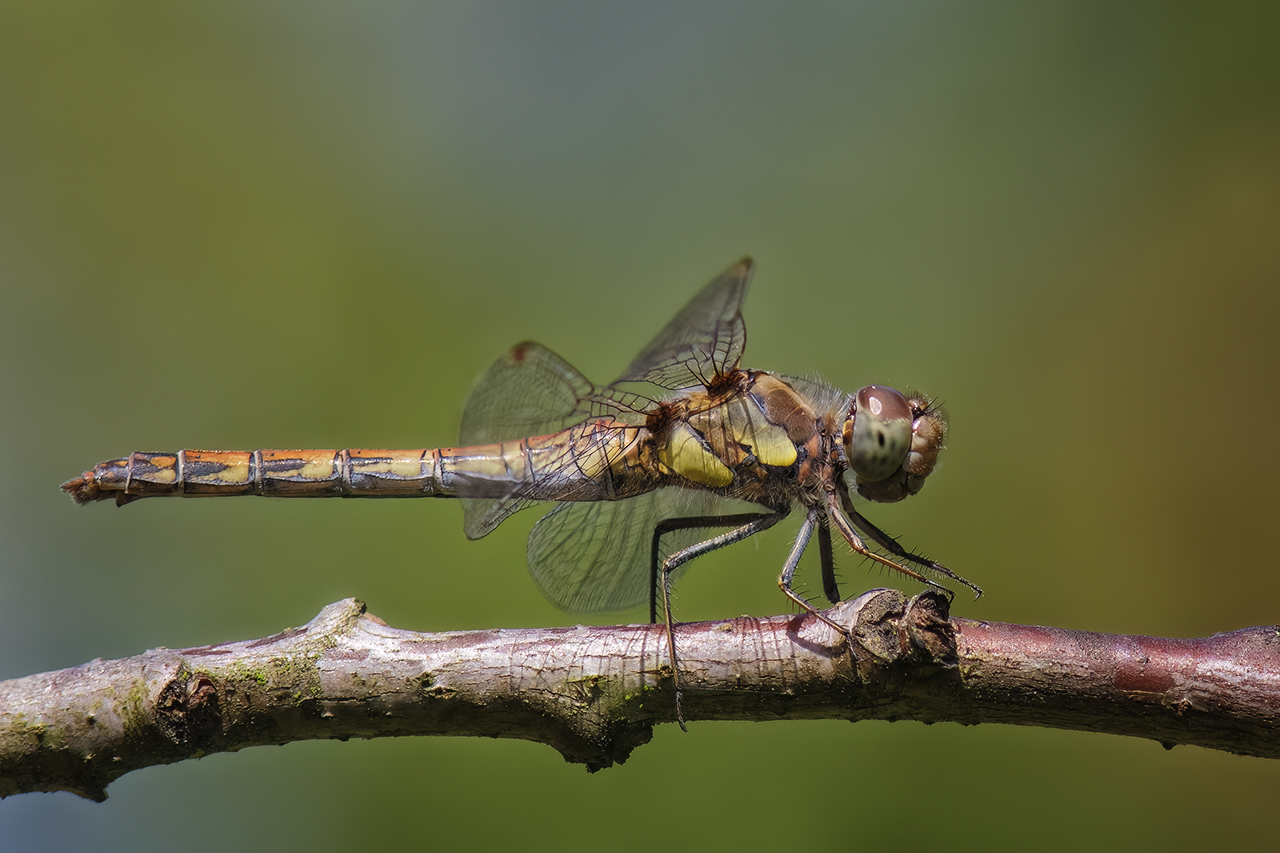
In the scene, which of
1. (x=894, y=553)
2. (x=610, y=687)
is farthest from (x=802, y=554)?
(x=610, y=687)

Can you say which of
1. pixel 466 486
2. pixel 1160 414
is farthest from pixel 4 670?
pixel 1160 414

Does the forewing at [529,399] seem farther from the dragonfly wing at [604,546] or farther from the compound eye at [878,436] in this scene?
the compound eye at [878,436]

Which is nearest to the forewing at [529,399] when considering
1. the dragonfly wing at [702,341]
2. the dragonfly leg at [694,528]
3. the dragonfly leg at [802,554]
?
the dragonfly wing at [702,341]

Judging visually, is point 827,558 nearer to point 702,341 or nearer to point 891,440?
point 891,440

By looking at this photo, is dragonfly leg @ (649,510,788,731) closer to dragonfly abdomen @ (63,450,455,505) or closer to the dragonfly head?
the dragonfly head

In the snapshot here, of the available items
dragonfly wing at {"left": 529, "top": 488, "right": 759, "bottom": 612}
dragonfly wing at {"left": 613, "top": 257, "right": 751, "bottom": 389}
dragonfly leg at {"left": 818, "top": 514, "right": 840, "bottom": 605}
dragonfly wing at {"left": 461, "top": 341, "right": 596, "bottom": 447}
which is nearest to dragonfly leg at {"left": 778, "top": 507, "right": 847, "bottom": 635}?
dragonfly leg at {"left": 818, "top": 514, "right": 840, "bottom": 605}

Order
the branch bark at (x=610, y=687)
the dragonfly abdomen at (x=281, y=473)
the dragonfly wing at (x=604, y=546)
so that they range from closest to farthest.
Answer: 1. the branch bark at (x=610, y=687)
2. the dragonfly abdomen at (x=281, y=473)
3. the dragonfly wing at (x=604, y=546)
